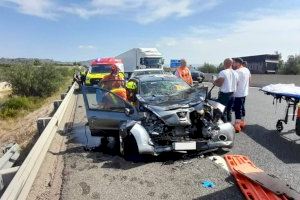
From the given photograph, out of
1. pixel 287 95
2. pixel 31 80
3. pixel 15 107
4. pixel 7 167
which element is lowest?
pixel 15 107

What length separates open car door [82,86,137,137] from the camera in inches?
320

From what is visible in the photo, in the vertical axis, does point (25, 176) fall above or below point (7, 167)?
above

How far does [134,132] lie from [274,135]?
4.01 metres

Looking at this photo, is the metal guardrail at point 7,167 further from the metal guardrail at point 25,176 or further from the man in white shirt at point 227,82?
the man in white shirt at point 227,82

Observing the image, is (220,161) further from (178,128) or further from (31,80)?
(31,80)

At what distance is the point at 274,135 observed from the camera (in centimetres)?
923

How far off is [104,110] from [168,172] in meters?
2.58

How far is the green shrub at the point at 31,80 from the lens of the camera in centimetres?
2689

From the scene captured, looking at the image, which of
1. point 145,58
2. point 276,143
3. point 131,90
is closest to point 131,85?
point 131,90

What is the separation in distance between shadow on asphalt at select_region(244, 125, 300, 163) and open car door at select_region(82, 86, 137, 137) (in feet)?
10.4

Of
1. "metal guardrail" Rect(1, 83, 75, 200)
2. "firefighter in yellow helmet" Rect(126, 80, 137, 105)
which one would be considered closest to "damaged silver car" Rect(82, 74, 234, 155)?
"firefighter in yellow helmet" Rect(126, 80, 137, 105)

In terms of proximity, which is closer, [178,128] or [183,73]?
[178,128]

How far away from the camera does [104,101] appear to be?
27.4 feet

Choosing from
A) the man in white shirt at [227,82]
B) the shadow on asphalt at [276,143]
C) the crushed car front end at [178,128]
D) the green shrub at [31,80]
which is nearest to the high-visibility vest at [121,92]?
the crushed car front end at [178,128]
